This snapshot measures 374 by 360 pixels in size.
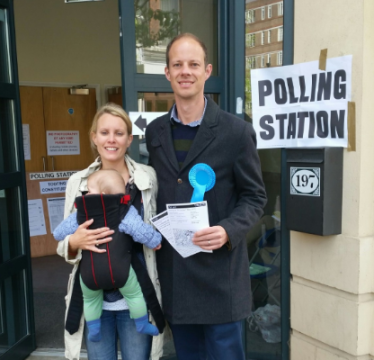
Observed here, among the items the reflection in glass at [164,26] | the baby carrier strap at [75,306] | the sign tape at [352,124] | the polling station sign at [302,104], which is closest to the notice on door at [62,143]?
the reflection in glass at [164,26]

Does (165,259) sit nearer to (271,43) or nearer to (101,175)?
(101,175)

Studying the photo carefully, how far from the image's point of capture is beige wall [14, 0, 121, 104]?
5.89 m

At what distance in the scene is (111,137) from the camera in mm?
1916

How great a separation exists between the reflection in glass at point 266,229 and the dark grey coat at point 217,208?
37.5 inches

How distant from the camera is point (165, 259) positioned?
1.97m

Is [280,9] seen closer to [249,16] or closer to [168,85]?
[249,16]

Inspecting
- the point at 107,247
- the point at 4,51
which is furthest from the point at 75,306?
the point at 4,51

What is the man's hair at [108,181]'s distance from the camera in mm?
1783

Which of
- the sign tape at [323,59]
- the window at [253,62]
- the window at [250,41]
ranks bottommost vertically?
the sign tape at [323,59]

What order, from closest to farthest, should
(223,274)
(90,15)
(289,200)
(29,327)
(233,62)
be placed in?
(223,274)
(289,200)
(233,62)
(29,327)
(90,15)

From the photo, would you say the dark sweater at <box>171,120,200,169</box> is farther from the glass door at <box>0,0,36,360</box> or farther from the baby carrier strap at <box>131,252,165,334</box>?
the glass door at <box>0,0,36,360</box>

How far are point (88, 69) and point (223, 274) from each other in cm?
526

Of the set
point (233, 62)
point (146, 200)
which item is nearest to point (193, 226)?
point (146, 200)

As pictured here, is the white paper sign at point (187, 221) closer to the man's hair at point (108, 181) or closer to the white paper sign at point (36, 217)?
the man's hair at point (108, 181)
